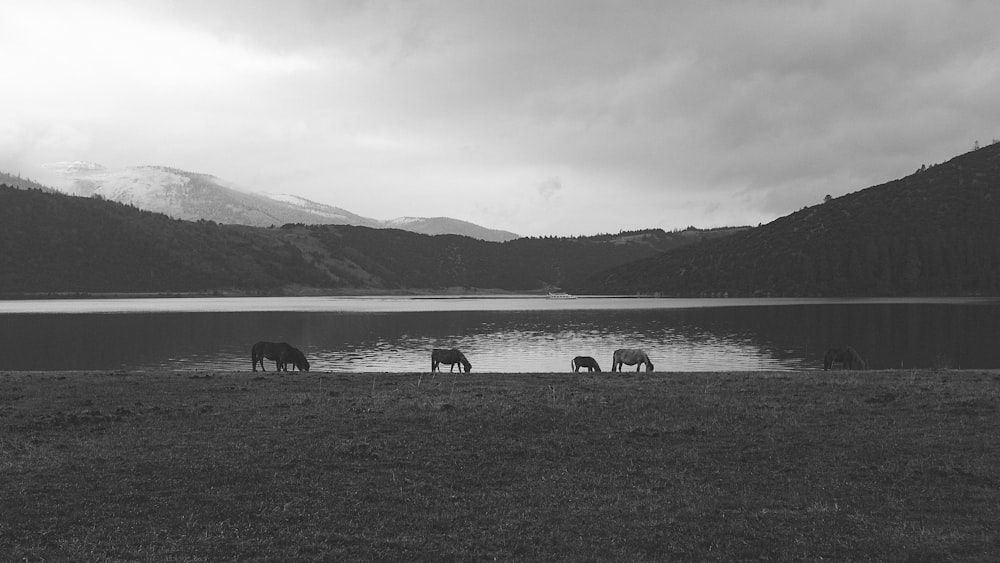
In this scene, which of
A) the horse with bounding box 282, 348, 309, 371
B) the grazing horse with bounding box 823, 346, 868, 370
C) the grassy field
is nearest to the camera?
the grassy field

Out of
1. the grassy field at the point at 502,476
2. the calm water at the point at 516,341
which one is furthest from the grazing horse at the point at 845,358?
the grassy field at the point at 502,476

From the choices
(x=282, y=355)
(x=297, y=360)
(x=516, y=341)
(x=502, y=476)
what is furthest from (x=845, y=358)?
(x=516, y=341)

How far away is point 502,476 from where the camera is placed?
1521 cm

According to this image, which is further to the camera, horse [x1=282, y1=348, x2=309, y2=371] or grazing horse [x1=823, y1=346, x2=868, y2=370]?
grazing horse [x1=823, y1=346, x2=868, y2=370]

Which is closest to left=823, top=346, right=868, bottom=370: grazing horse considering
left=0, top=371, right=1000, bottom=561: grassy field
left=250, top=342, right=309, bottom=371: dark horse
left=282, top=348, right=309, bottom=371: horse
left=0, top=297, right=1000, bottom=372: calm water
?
left=0, top=297, right=1000, bottom=372: calm water

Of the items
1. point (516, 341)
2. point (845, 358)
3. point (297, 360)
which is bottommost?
point (516, 341)

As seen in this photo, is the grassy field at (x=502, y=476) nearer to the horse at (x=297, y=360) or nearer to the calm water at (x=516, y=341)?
the horse at (x=297, y=360)

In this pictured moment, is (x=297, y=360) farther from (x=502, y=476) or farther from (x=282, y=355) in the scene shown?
(x=502, y=476)

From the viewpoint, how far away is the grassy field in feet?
36.9

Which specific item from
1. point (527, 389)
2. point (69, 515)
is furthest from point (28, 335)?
point (69, 515)

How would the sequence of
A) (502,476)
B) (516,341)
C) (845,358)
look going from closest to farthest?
(502,476), (845,358), (516,341)

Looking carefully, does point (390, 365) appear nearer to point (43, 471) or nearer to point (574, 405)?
point (574, 405)

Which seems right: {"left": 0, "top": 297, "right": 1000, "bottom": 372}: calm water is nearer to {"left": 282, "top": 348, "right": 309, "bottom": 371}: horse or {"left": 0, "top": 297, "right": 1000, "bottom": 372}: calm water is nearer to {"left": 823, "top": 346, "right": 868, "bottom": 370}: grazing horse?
{"left": 823, "top": 346, "right": 868, "bottom": 370}: grazing horse

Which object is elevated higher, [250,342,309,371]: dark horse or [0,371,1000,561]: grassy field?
[250,342,309,371]: dark horse
